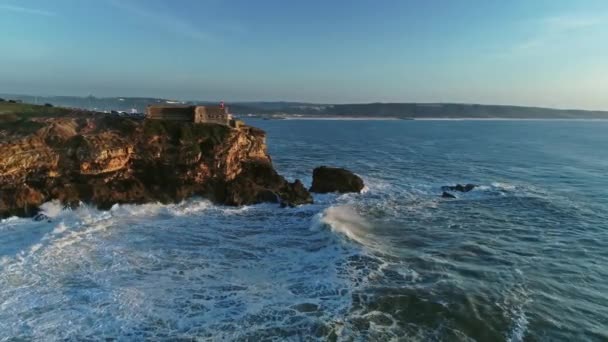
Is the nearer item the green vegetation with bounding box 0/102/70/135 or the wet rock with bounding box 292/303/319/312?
the wet rock with bounding box 292/303/319/312

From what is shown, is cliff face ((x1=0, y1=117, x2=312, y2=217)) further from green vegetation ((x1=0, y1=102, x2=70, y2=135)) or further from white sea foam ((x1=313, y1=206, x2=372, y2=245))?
white sea foam ((x1=313, y1=206, x2=372, y2=245))

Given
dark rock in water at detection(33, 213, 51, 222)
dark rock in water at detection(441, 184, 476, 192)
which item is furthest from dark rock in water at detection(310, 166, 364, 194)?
dark rock in water at detection(33, 213, 51, 222)

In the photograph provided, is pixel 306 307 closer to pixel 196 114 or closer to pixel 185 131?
pixel 185 131

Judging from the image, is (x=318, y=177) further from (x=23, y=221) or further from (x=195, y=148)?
(x=23, y=221)

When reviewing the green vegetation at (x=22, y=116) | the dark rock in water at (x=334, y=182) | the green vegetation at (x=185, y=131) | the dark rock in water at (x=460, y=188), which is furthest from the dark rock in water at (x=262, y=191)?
the green vegetation at (x=22, y=116)

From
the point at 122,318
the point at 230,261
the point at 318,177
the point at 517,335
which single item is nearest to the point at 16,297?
the point at 122,318

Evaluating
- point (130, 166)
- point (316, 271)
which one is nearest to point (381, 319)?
point (316, 271)
